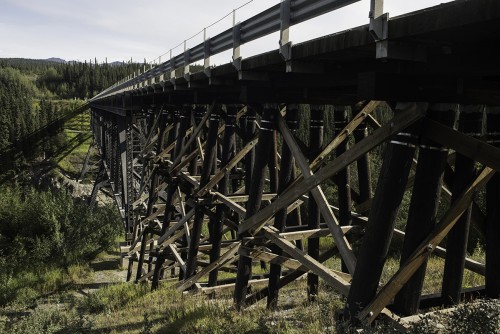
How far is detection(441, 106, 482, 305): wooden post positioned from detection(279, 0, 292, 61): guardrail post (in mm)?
1915

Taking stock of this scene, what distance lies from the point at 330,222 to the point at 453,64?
6.85 feet

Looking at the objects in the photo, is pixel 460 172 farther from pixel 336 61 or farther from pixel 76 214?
pixel 76 214

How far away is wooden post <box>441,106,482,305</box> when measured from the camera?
163 inches

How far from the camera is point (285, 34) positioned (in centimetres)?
450

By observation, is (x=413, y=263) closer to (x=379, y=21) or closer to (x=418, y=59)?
(x=418, y=59)

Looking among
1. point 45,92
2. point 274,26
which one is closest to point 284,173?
point 274,26

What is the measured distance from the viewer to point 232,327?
16.8ft

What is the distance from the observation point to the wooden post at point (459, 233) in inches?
163

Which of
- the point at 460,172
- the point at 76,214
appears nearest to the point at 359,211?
the point at 460,172

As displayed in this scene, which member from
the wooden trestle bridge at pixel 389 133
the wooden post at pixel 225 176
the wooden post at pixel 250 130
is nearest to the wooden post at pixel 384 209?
the wooden trestle bridge at pixel 389 133

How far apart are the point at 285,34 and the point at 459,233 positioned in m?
2.91

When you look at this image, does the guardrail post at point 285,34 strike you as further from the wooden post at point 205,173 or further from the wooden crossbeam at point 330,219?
the wooden post at point 205,173

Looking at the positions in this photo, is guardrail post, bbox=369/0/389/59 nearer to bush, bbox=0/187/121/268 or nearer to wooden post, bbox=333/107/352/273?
wooden post, bbox=333/107/352/273

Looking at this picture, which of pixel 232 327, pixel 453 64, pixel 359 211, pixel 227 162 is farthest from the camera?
pixel 227 162
